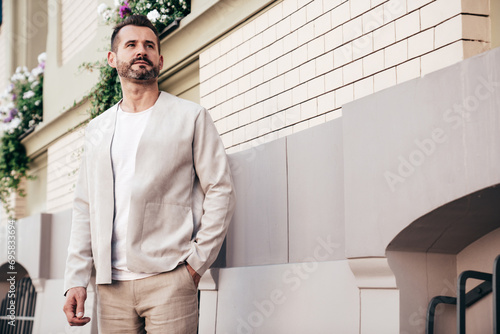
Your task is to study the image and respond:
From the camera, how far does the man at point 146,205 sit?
313 cm

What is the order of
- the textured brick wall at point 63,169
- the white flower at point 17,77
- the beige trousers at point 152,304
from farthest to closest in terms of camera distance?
1. the white flower at point 17,77
2. the textured brick wall at point 63,169
3. the beige trousers at point 152,304

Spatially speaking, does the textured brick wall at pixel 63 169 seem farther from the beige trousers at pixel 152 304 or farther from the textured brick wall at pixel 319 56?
the beige trousers at pixel 152 304

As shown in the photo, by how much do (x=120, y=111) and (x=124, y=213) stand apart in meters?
0.55

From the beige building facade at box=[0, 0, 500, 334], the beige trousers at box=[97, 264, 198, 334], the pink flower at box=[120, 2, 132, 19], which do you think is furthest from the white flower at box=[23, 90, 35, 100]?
the beige trousers at box=[97, 264, 198, 334]

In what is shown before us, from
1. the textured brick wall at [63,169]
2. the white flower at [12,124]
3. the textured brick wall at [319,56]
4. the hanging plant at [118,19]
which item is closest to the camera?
the textured brick wall at [319,56]

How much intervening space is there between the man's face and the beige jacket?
0.50 ft

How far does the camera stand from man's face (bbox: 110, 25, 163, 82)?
11.1 ft

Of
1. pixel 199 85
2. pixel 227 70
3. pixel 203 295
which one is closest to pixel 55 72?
pixel 199 85

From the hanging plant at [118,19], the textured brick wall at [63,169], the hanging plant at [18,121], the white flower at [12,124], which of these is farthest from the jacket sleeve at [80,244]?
the white flower at [12,124]

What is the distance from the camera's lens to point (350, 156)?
3.32m

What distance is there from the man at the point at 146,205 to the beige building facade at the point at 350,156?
1.98 feet

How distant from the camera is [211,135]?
3.37 meters

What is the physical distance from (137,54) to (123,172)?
0.56 meters

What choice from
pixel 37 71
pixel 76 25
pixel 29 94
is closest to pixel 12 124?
pixel 29 94
